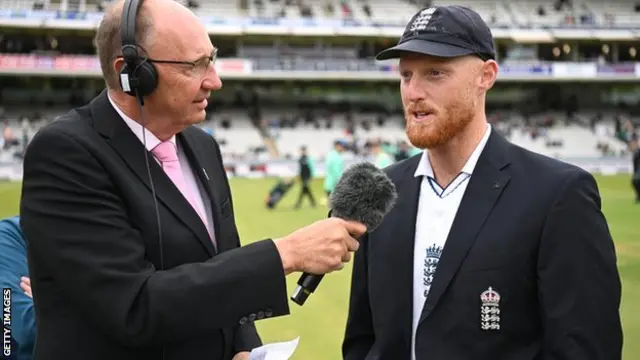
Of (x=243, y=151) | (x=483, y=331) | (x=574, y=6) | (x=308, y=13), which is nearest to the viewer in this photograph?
(x=483, y=331)

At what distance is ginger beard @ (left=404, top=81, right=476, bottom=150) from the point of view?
256cm

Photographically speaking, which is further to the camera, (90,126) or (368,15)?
(368,15)

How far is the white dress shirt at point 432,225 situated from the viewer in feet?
8.47

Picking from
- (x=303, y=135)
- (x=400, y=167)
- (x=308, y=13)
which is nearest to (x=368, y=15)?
(x=308, y=13)

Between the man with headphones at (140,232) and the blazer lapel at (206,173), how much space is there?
0.02m

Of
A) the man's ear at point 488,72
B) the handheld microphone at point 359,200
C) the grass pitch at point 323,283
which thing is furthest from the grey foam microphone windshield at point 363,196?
the grass pitch at point 323,283

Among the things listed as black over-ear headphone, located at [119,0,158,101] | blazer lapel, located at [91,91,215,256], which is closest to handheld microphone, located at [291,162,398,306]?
blazer lapel, located at [91,91,215,256]

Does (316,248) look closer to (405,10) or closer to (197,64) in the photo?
(197,64)

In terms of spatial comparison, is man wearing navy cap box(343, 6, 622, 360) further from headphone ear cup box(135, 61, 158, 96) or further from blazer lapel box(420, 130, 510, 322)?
headphone ear cup box(135, 61, 158, 96)

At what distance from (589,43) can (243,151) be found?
27351 mm

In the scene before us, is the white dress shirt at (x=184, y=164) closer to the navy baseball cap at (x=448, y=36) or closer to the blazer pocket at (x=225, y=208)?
the blazer pocket at (x=225, y=208)

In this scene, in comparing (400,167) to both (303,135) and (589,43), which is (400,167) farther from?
(589,43)

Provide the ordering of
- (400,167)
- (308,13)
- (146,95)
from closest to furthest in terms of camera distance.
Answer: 1. (146,95)
2. (400,167)
3. (308,13)

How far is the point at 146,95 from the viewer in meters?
2.26
